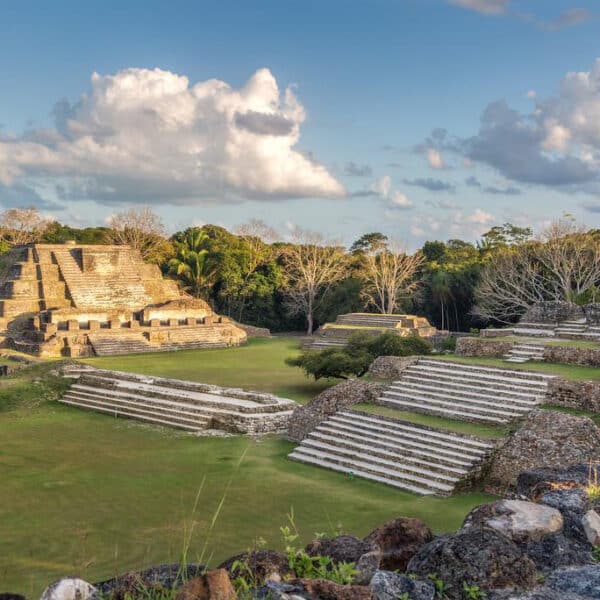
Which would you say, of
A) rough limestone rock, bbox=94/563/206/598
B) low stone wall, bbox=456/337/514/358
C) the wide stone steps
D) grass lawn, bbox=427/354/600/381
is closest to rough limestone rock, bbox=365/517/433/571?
rough limestone rock, bbox=94/563/206/598

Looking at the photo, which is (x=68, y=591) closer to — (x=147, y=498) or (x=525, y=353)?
(x=147, y=498)

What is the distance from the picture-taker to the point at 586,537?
4.87m

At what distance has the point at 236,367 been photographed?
81.0 feet

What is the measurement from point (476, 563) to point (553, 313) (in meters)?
16.5

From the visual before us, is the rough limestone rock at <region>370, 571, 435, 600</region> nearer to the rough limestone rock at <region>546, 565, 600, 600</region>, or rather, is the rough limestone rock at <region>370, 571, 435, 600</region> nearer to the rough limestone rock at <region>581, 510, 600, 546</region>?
the rough limestone rock at <region>546, 565, 600, 600</region>

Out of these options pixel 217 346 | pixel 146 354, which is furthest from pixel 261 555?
pixel 217 346

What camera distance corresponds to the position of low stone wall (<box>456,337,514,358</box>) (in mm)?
15773

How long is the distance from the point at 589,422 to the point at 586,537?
20.1ft

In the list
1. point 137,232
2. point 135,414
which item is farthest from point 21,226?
point 135,414

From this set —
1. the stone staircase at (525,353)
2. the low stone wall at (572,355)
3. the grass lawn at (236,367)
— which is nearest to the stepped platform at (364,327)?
the grass lawn at (236,367)

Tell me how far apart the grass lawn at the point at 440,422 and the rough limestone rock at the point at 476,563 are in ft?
24.4

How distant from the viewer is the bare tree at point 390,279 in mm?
39094

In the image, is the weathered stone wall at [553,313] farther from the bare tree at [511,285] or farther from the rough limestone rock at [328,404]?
the bare tree at [511,285]

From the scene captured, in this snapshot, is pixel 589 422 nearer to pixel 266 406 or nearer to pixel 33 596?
pixel 266 406
